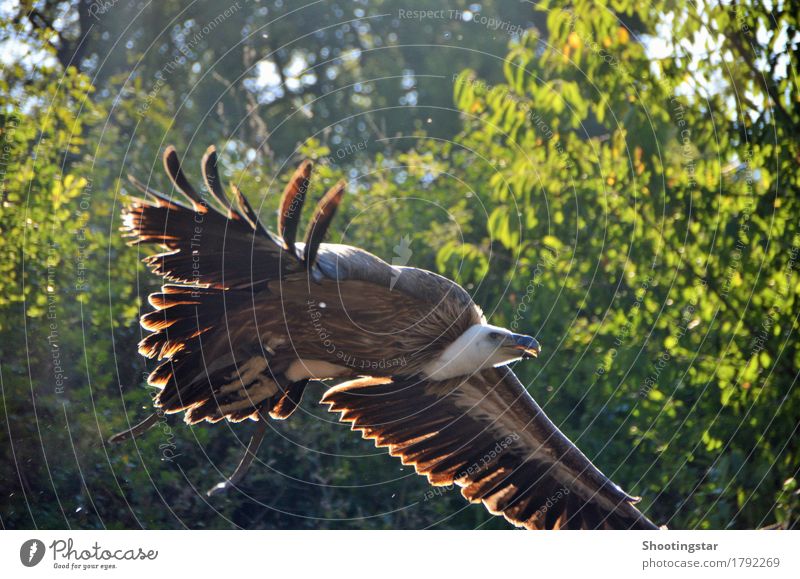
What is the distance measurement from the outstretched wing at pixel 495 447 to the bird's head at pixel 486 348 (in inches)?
13.9

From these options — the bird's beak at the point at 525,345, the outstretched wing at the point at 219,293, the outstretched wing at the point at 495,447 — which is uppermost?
the outstretched wing at the point at 219,293

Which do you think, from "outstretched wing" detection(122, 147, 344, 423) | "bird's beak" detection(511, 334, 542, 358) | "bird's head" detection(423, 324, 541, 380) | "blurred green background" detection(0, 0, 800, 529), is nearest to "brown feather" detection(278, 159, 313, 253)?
"outstretched wing" detection(122, 147, 344, 423)

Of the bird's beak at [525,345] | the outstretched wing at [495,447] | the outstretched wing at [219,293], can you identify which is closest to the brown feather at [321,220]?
the outstretched wing at [219,293]

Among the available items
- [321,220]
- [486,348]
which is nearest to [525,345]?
[486,348]

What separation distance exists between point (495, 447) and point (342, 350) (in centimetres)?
111

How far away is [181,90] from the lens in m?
8.62

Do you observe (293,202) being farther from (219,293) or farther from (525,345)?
(525,345)

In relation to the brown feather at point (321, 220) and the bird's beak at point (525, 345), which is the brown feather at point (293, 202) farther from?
the bird's beak at point (525, 345)

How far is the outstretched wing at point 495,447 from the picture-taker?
5.26 meters

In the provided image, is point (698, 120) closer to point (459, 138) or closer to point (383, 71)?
point (459, 138)

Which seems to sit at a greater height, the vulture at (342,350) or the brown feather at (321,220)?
the brown feather at (321,220)

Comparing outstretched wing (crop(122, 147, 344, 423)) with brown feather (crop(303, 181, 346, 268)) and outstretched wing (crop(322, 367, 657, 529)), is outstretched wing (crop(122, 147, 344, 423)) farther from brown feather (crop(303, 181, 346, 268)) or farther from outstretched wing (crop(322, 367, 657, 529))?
outstretched wing (crop(322, 367, 657, 529))

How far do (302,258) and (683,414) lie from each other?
304 centimetres
